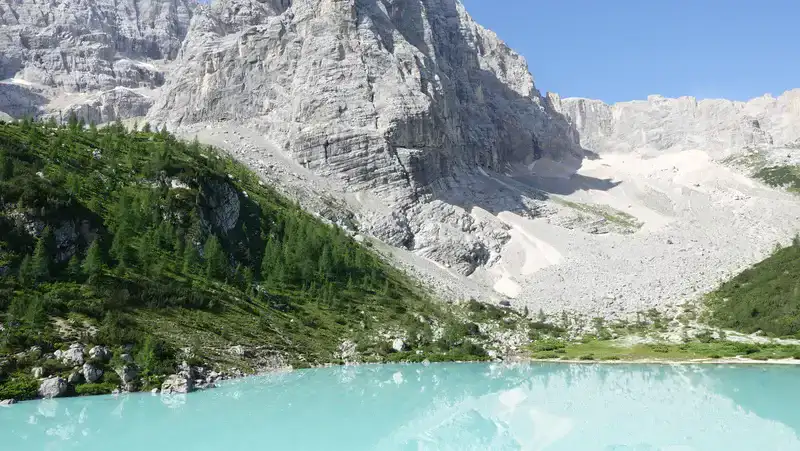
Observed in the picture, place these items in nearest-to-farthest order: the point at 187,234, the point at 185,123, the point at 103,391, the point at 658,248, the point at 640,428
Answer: the point at 640,428, the point at 103,391, the point at 187,234, the point at 658,248, the point at 185,123

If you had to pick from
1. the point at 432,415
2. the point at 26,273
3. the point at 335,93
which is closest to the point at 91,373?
the point at 26,273

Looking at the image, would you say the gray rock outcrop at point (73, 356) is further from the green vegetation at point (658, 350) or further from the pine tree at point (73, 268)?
the green vegetation at point (658, 350)

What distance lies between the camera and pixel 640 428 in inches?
1302

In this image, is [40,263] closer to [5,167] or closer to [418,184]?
[5,167]

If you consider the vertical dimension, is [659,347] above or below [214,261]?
below

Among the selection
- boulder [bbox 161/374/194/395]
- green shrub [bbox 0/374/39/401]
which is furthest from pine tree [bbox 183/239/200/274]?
green shrub [bbox 0/374/39/401]

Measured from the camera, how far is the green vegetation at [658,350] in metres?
61.3

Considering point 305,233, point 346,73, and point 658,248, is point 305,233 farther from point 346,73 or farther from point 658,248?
point 658,248

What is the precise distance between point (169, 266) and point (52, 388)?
27.0 metres

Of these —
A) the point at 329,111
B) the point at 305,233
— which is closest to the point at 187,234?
the point at 305,233

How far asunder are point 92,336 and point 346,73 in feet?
357

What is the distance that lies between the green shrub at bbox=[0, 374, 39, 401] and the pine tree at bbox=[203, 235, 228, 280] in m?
28.7

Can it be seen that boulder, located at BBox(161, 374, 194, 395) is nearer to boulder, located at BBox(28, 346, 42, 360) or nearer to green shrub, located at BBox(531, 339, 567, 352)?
boulder, located at BBox(28, 346, 42, 360)

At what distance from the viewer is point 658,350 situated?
218ft
